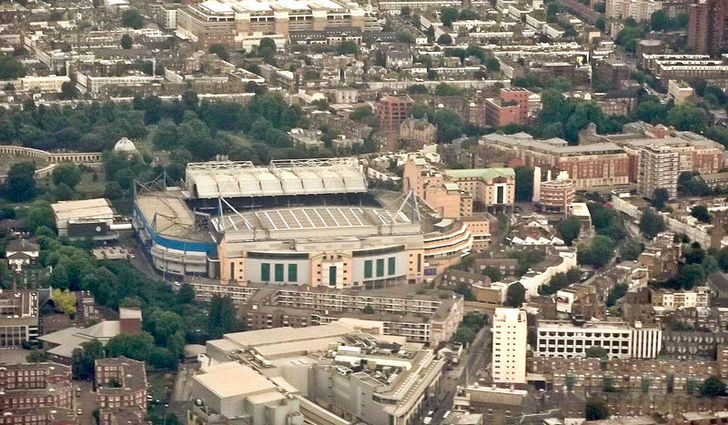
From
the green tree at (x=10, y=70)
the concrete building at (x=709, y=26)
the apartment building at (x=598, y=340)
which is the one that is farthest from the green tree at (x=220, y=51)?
the apartment building at (x=598, y=340)

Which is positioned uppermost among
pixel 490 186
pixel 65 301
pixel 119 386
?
pixel 490 186

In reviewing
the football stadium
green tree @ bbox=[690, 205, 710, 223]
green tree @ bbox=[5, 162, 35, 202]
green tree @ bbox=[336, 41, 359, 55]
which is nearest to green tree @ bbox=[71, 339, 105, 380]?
the football stadium

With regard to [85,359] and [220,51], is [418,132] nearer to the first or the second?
[220,51]

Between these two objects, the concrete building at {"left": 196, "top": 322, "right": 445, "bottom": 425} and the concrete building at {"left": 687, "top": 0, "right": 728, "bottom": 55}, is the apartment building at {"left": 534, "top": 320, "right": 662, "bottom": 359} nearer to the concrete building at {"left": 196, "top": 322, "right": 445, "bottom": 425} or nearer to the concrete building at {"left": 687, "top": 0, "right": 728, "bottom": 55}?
the concrete building at {"left": 196, "top": 322, "right": 445, "bottom": 425}

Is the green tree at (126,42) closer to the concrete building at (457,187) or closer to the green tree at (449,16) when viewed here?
the green tree at (449,16)

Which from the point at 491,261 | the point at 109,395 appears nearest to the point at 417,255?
the point at 491,261

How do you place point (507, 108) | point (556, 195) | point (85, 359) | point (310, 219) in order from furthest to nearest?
point (507, 108) < point (556, 195) < point (310, 219) < point (85, 359)

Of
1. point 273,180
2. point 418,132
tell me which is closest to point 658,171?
point 418,132
